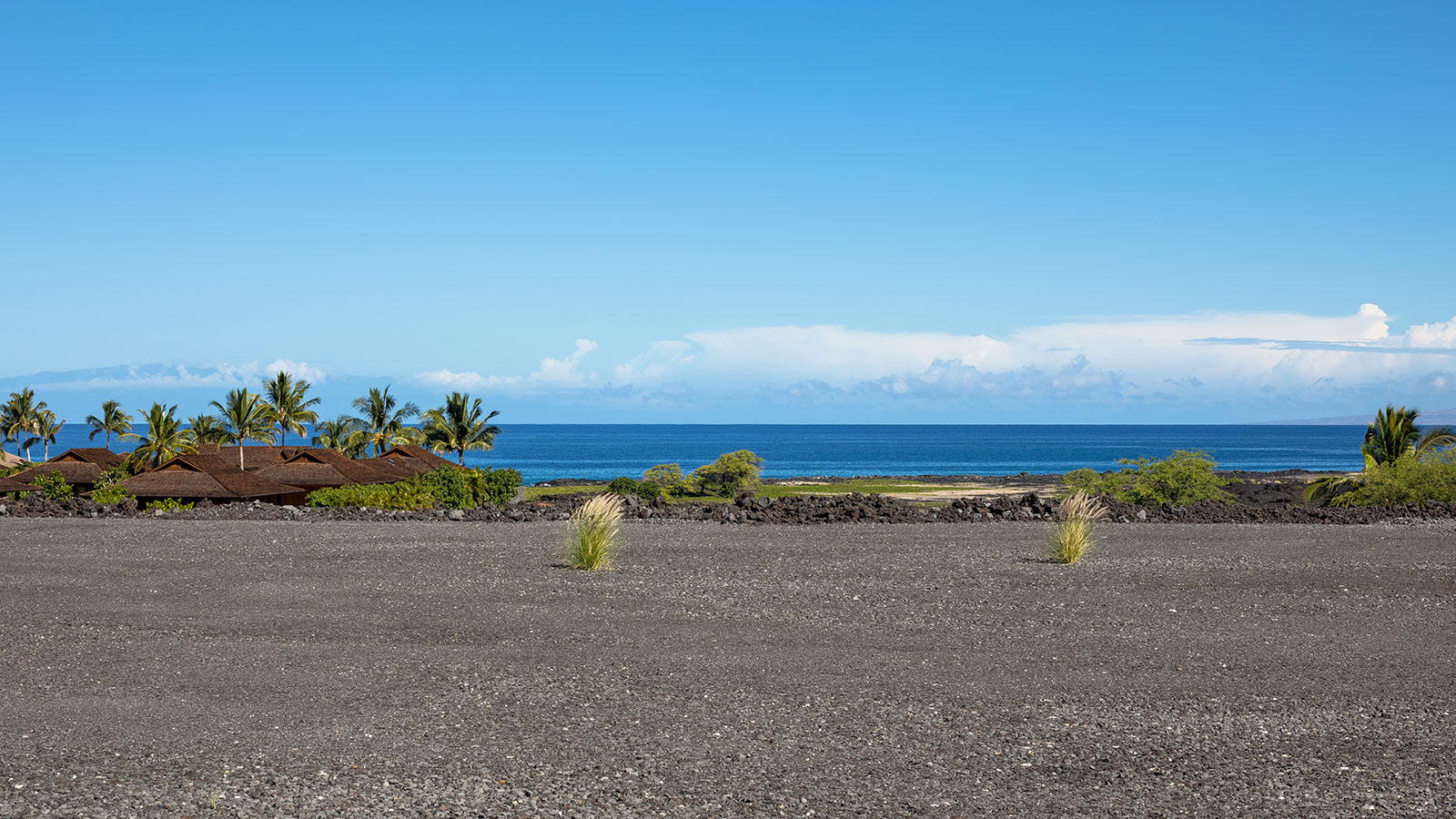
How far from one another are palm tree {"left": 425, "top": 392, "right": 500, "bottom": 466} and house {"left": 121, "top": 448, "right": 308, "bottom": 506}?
2831cm

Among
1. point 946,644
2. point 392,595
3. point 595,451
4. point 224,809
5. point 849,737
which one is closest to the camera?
point 224,809

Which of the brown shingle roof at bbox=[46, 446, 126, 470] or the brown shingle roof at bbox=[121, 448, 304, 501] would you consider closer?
the brown shingle roof at bbox=[121, 448, 304, 501]

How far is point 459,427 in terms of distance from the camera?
219 feet

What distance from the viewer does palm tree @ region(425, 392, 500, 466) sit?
6644 cm

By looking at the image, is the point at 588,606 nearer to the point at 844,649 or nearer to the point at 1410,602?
the point at 844,649

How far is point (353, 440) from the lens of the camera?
72.1 m

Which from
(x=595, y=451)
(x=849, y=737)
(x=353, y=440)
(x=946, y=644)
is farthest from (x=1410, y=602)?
(x=595, y=451)

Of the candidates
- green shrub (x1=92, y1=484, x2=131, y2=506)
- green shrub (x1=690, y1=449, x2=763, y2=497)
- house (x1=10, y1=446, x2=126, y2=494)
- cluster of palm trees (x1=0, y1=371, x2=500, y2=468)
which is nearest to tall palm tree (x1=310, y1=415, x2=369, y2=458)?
cluster of palm trees (x1=0, y1=371, x2=500, y2=468)

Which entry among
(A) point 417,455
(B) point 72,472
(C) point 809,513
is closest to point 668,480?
(A) point 417,455

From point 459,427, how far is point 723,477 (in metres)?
Result: 17.0

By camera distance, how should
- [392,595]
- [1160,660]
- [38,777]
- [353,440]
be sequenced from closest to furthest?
[38,777] < [1160,660] < [392,595] < [353,440]

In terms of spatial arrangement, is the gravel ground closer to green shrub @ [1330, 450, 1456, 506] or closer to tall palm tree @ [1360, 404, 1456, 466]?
green shrub @ [1330, 450, 1456, 506]

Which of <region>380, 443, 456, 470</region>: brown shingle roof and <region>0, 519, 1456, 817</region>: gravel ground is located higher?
<region>380, 443, 456, 470</region>: brown shingle roof

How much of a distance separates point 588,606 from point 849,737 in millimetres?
5484
